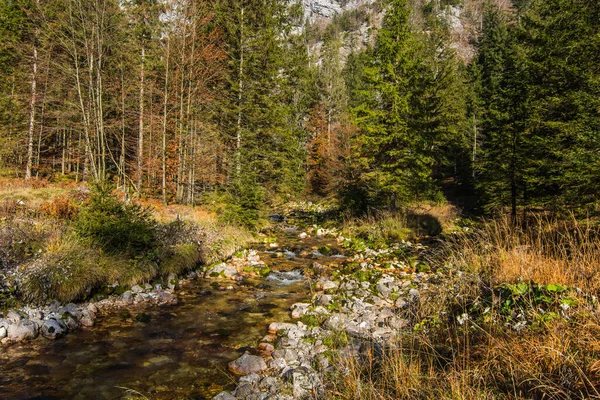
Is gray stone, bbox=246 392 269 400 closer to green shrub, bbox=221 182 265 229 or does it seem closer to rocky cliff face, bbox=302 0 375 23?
green shrub, bbox=221 182 265 229

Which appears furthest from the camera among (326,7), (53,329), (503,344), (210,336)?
(326,7)

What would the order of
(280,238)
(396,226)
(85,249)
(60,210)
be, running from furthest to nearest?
(280,238)
(396,226)
(60,210)
(85,249)

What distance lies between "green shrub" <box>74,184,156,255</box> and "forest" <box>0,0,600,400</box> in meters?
0.05

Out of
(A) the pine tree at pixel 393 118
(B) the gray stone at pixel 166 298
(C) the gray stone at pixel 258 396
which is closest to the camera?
(C) the gray stone at pixel 258 396

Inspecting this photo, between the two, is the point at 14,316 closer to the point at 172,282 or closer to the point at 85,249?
the point at 85,249

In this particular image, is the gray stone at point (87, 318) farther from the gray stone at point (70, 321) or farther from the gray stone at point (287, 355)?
the gray stone at point (287, 355)

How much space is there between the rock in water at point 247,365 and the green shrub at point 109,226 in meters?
5.23

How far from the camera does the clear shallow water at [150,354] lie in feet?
15.7

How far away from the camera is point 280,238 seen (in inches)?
690

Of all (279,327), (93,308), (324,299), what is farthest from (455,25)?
(93,308)

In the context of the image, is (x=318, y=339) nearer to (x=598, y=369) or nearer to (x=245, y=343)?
(x=245, y=343)

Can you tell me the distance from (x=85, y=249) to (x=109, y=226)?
0.83m

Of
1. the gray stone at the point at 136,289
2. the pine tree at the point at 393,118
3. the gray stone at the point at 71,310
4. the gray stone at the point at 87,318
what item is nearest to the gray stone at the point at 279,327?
the gray stone at the point at 87,318

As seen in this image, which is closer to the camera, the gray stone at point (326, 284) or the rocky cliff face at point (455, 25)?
the gray stone at point (326, 284)
